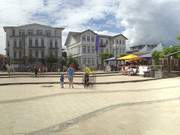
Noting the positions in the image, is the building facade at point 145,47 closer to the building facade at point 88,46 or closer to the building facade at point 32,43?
the building facade at point 88,46

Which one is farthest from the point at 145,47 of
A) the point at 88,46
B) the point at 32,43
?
the point at 32,43

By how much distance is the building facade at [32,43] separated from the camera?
87.6m

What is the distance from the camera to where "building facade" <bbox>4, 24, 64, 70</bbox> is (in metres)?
87.6

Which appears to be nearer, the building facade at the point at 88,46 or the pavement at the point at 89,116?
Result: the pavement at the point at 89,116

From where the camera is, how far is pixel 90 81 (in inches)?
884

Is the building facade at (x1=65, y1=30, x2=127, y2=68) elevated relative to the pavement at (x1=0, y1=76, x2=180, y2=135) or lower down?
elevated

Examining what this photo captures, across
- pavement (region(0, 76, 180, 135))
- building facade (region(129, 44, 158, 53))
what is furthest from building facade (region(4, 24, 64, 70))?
pavement (region(0, 76, 180, 135))

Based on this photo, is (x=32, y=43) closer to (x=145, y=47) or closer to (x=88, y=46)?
(x=88, y=46)

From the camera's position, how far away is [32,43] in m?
89.1

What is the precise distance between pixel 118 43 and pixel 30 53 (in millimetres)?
23816

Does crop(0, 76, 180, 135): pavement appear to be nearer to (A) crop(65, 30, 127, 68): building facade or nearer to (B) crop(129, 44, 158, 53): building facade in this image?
(B) crop(129, 44, 158, 53): building facade

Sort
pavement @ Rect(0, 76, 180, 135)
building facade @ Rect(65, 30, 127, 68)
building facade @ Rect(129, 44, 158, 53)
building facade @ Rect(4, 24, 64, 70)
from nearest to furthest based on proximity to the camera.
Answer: pavement @ Rect(0, 76, 180, 135) < building facade @ Rect(4, 24, 64, 70) < building facade @ Rect(65, 30, 127, 68) < building facade @ Rect(129, 44, 158, 53)

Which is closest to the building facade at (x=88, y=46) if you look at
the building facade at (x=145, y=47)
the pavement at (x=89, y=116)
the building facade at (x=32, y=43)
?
the building facade at (x=32, y=43)

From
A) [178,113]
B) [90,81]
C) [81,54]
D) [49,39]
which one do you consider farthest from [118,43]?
[178,113]
